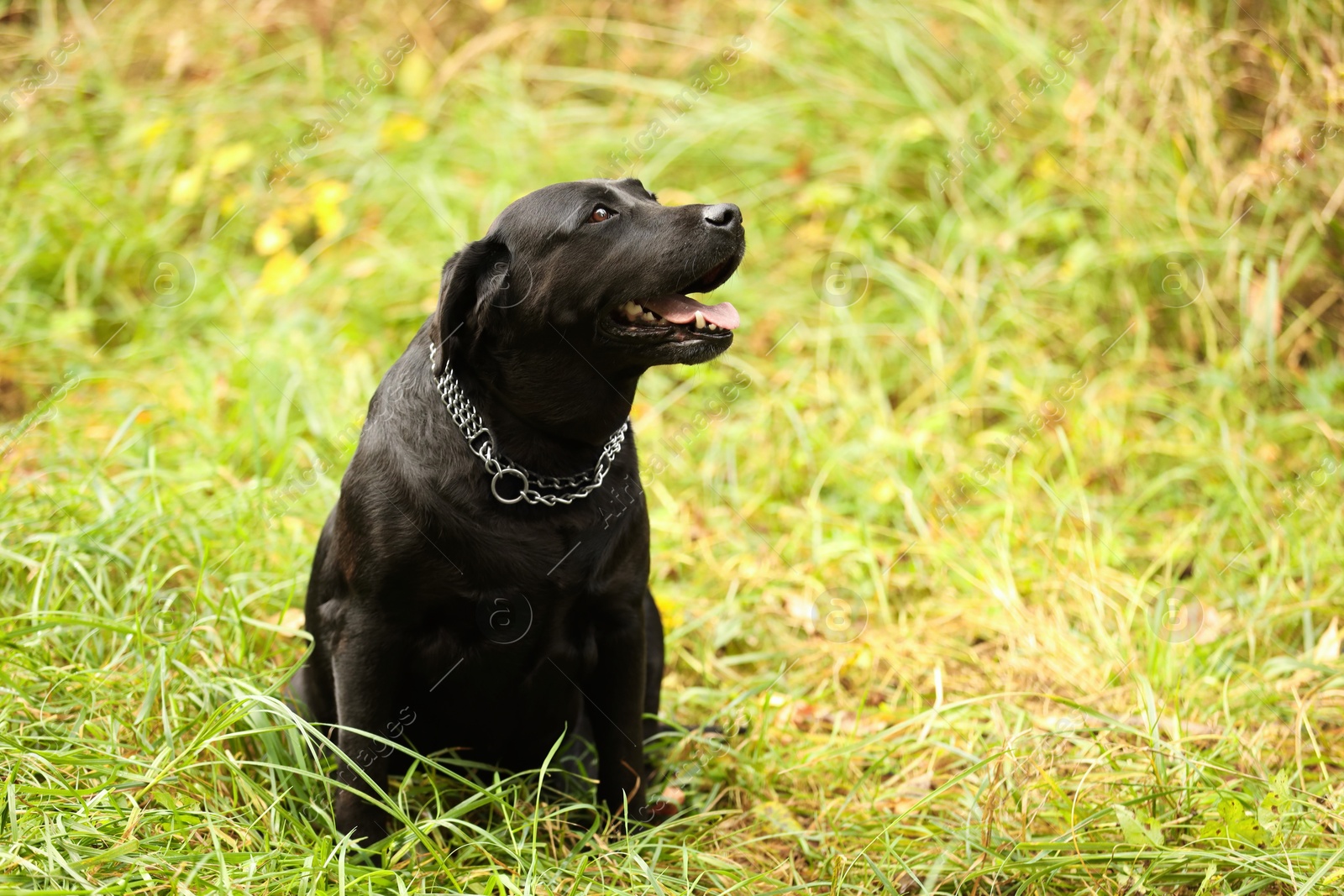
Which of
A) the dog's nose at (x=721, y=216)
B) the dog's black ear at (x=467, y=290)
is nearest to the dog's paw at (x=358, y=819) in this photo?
the dog's black ear at (x=467, y=290)

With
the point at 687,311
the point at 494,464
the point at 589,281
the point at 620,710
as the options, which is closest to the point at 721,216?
the point at 687,311

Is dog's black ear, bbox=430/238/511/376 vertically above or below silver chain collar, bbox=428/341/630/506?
above

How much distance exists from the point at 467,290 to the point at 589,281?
249mm

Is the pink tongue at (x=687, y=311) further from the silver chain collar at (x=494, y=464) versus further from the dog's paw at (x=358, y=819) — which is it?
the dog's paw at (x=358, y=819)

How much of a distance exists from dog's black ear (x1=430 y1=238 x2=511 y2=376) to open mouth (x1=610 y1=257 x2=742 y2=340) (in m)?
Result: 0.26

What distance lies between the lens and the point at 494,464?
2.28 m

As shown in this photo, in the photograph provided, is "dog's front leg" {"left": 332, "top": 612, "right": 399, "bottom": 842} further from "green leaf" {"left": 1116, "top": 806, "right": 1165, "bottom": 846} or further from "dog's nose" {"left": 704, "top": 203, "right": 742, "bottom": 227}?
"green leaf" {"left": 1116, "top": 806, "right": 1165, "bottom": 846}

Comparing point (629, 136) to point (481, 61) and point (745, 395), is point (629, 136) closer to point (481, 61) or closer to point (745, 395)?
point (481, 61)

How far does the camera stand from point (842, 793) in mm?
2830

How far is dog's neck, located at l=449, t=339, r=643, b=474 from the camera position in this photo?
2.32 metres

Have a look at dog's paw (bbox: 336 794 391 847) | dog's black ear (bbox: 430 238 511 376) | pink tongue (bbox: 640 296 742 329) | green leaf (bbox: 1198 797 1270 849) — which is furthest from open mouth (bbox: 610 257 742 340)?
green leaf (bbox: 1198 797 1270 849)

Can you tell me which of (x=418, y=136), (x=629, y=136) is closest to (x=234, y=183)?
(x=418, y=136)

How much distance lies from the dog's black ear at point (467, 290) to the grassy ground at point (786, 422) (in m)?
0.81

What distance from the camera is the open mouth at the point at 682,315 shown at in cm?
235
